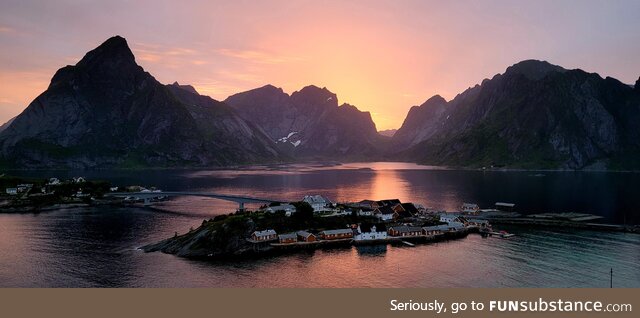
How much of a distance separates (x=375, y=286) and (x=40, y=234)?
3483 inches

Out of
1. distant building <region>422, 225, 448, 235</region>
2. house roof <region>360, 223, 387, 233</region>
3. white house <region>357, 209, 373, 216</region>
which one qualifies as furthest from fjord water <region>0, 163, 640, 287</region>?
white house <region>357, 209, 373, 216</region>

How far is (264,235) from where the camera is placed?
102 meters

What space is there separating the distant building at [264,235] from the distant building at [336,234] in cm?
1045

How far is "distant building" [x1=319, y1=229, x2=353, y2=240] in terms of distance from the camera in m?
106

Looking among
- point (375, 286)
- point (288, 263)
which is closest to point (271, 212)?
point (288, 263)

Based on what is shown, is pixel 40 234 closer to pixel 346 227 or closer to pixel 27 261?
pixel 27 261

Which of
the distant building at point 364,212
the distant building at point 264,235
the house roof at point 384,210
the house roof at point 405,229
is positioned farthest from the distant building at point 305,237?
the house roof at point 384,210

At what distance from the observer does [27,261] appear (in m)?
91.5

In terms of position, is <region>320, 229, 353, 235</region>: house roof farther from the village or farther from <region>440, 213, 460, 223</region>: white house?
<region>440, 213, 460, 223</region>: white house

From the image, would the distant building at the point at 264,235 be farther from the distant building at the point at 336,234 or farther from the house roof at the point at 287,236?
the distant building at the point at 336,234

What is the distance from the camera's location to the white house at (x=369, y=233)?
106875mm

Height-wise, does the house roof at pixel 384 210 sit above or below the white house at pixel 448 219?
above

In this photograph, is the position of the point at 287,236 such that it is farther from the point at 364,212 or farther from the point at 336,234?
the point at 364,212

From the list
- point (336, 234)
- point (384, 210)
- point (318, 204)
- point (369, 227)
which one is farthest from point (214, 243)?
point (384, 210)
